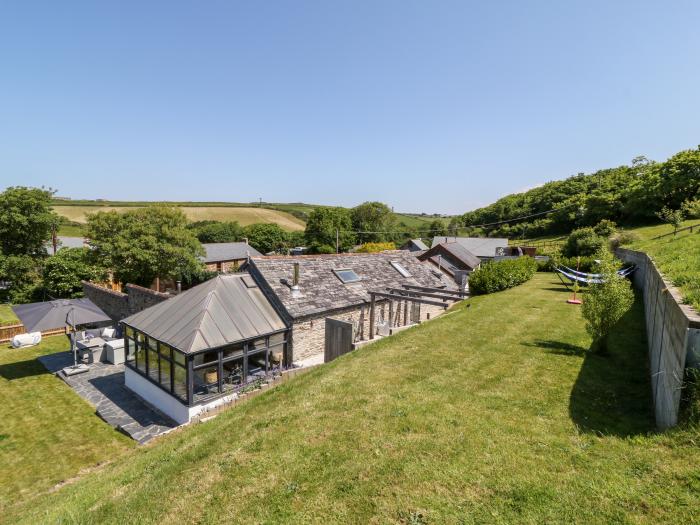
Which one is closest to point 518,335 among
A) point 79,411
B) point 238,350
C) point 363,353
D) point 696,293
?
point 363,353

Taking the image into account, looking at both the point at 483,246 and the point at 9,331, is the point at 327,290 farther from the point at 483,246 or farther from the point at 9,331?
the point at 483,246

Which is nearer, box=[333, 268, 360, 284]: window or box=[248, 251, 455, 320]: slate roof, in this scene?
box=[248, 251, 455, 320]: slate roof

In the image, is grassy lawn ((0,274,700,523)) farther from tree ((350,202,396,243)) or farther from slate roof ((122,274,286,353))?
tree ((350,202,396,243))

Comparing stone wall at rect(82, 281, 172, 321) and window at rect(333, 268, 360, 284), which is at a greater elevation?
window at rect(333, 268, 360, 284)

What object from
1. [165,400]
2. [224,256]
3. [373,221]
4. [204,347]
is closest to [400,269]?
[204,347]

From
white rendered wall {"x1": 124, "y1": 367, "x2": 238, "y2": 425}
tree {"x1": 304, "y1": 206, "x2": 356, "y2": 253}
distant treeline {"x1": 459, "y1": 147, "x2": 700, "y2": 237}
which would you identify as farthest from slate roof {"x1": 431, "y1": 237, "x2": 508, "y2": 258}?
white rendered wall {"x1": 124, "y1": 367, "x2": 238, "y2": 425}

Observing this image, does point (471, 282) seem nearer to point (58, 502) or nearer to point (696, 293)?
point (696, 293)
